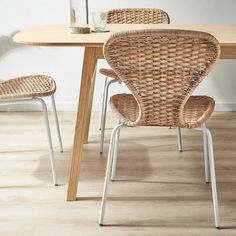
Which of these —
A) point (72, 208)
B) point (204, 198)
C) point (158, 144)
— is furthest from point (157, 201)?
point (158, 144)

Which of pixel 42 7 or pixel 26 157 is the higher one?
pixel 42 7

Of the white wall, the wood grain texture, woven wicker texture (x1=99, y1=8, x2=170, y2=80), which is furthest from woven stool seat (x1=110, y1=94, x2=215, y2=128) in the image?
the white wall

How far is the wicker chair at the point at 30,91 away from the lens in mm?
2055

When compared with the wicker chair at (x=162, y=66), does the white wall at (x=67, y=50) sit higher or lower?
lower

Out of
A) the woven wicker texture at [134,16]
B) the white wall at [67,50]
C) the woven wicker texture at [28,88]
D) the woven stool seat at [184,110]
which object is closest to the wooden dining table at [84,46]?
the woven stool seat at [184,110]

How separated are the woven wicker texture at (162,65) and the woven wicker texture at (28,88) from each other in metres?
0.56

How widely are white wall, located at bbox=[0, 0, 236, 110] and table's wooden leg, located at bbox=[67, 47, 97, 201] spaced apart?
55.6 inches

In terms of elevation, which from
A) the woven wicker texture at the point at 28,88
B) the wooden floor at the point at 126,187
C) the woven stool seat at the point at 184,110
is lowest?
the wooden floor at the point at 126,187

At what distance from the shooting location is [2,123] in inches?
123

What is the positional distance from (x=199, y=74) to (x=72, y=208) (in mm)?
824

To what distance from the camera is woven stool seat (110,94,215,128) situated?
1745 mm

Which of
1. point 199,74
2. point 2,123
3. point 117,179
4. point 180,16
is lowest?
point 2,123

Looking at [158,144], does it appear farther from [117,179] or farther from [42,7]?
[42,7]

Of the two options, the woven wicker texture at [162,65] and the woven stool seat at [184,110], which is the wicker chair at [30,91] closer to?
the woven stool seat at [184,110]
